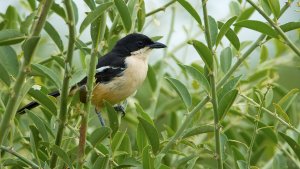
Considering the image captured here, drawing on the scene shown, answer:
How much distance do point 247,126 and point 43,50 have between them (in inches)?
53.5

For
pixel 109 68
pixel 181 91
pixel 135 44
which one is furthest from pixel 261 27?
pixel 135 44

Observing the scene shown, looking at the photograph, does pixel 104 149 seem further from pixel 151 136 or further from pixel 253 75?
pixel 253 75

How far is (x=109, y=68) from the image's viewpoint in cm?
423

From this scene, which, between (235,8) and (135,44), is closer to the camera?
(235,8)

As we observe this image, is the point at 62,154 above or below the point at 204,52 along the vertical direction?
below

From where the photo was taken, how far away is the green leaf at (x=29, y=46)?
1931mm

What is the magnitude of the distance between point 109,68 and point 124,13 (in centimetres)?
160

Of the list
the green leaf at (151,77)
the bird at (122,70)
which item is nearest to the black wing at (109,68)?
the bird at (122,70)

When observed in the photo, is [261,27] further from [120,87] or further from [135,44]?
[135,44]

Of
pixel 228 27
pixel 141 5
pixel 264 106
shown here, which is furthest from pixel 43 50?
pixel 228 27

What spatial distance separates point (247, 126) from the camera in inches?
151

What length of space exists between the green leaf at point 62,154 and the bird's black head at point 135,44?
2109 millimetres

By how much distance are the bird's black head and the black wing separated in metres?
0.07

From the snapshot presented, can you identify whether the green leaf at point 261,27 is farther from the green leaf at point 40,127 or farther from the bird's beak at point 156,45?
the bird's beak at point 156,45
